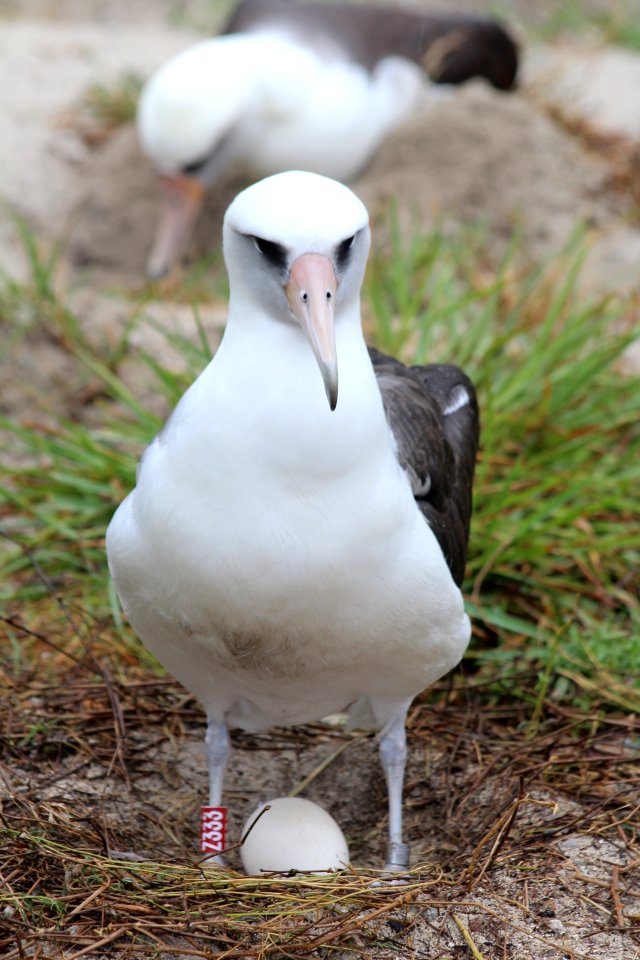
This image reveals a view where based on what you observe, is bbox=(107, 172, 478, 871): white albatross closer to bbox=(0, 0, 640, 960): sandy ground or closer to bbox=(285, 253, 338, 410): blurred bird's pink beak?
bbox=(285, 253, 338, 410): blurred bird's pink beak

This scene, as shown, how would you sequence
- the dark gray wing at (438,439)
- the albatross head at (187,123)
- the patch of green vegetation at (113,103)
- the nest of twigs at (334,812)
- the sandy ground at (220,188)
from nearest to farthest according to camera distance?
the nest of twigs at (334,812), the dark gray wing at (438,439), the sandy ground at (220,188), the albatross head at (187,123), the patch of green vegetation at (113,103)

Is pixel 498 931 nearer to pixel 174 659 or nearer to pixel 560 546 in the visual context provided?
pixel 174 659

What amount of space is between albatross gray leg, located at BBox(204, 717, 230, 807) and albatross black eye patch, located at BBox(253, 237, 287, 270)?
4.03 feet

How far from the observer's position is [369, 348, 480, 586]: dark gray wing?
10.5 ft

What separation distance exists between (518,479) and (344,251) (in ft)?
6.82

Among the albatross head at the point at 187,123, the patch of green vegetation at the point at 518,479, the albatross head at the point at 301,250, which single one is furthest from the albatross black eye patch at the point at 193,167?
the albatross head at the point at 301,250

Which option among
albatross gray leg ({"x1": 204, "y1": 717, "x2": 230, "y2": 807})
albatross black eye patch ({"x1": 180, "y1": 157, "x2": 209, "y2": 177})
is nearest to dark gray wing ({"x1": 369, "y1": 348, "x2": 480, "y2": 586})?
albatross gray leg ({"x1": 204, "y1": 717, "x2": 230, "y2": 807})

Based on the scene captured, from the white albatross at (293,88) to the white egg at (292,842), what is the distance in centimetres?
418

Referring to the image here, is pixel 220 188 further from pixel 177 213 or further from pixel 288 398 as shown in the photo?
pixel 288 398

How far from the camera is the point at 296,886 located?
118 inches

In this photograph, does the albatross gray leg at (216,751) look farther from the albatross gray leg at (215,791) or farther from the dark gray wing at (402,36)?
the dark gray wing at (402,36)

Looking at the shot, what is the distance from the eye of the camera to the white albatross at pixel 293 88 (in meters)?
7.16

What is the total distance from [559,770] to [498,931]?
2.42 feet

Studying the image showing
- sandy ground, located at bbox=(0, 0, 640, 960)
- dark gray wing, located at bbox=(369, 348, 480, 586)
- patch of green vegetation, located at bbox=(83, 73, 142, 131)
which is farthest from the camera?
patch of green vegetation, located at bbox=(83, 73, 142, 131)
